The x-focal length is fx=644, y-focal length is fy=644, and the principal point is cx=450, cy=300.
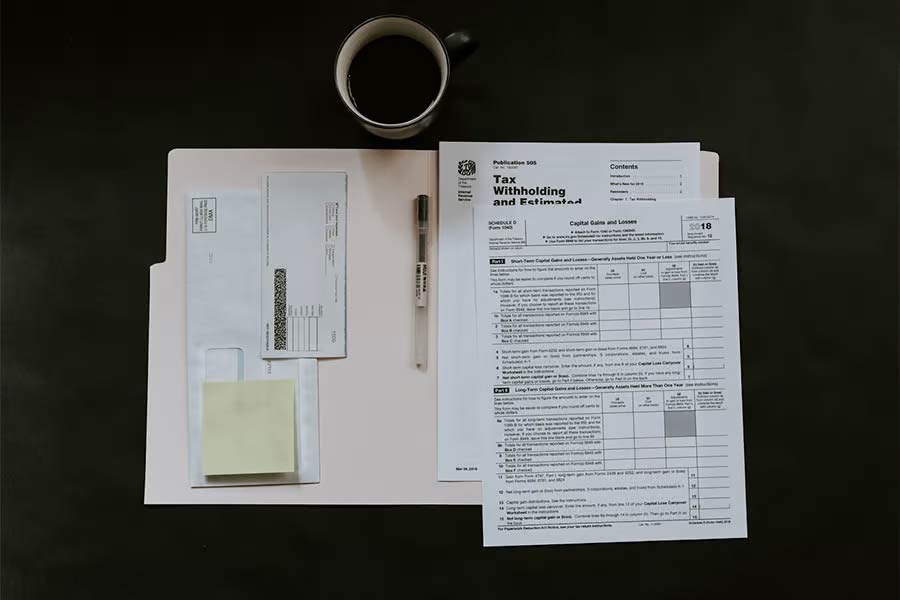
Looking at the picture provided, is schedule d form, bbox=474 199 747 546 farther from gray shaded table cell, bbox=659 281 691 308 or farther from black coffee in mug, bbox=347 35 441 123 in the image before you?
black coffee in mug, bbox=347 35 441 123

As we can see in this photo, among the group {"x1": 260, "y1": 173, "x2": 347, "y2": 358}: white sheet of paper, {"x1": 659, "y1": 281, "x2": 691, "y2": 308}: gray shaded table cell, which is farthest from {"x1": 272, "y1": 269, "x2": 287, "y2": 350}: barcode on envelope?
{"x1": 659, "y1": 281, "x2": 691, "y2": 308}: gray shaded table cell

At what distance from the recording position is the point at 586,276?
653 millimetres

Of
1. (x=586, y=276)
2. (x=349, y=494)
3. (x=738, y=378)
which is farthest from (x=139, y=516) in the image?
(x=738, y=378)

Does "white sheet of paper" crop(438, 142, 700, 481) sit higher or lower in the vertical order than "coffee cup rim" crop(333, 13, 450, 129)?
lower

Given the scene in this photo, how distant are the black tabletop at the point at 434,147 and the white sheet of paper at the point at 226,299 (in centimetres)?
6

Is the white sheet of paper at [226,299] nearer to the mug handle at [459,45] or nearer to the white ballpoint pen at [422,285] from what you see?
the white ballpoint pen at [422,285]

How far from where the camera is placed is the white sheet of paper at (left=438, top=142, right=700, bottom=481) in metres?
0.65

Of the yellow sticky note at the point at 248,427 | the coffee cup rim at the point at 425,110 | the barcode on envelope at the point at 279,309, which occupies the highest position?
the coffee cup rim at the point at 425,110

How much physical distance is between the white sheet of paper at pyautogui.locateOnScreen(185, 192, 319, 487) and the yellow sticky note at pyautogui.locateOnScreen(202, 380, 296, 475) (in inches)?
0.5

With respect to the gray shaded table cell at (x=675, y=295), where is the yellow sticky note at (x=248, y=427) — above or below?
below

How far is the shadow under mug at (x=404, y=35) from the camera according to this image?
589 mm

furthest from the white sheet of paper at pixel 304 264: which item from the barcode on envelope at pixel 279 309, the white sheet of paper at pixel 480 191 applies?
the white sheet of paper at pixel 480 191

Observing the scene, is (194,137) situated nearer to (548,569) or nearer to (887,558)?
(548,569)

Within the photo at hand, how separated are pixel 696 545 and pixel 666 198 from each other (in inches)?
13.9
